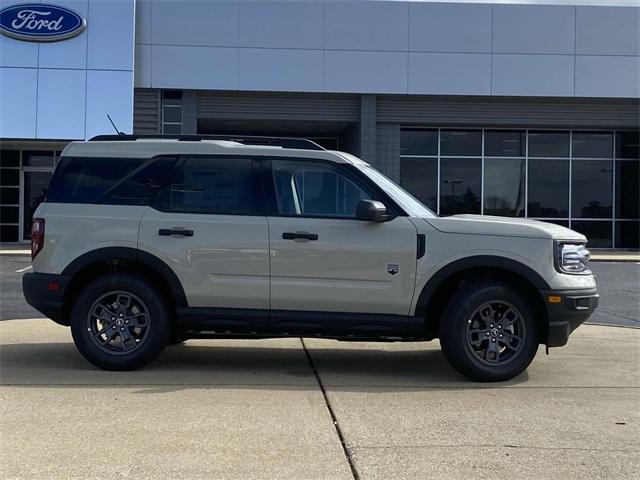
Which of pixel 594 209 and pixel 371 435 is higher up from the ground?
pixel 594 209

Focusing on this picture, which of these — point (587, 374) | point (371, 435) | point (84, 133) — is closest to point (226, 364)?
point (371, 435)

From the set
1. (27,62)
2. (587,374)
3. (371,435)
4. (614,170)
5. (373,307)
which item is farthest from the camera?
(614,170)

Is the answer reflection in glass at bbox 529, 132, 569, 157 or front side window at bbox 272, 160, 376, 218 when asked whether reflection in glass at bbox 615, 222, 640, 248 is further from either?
front side window at bbox 272, 160, 376, 218

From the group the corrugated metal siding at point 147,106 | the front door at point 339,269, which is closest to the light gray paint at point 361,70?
the corrugated metal siding at point 147,106

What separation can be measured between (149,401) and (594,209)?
22.0m

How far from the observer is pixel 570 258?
6098 mm

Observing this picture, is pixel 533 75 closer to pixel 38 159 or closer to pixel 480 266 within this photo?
pixel 38 159

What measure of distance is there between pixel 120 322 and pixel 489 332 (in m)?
3.26

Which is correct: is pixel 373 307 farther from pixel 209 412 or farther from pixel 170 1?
pixel 170 1

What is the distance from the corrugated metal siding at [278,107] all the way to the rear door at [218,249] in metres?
17.0

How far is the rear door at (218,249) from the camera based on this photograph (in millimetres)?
6094

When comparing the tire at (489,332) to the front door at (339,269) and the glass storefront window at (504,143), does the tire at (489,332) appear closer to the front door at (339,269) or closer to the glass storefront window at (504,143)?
the front door at (339,269)

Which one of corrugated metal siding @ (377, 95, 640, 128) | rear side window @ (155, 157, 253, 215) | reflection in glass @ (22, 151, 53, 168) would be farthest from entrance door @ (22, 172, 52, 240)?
rear side window @ (155, 157, 253, 215)

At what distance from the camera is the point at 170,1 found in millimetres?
21797
